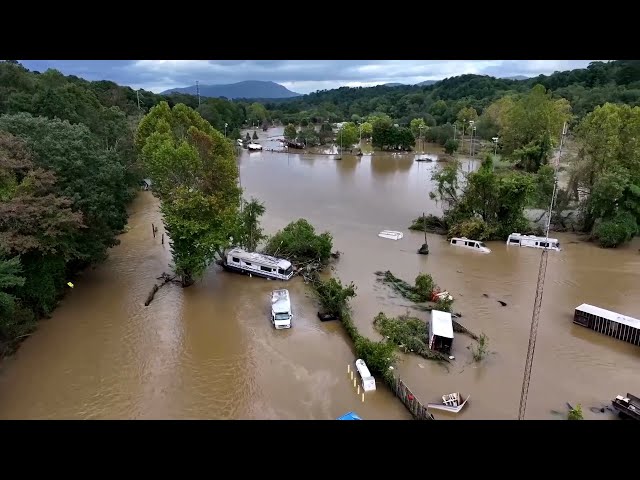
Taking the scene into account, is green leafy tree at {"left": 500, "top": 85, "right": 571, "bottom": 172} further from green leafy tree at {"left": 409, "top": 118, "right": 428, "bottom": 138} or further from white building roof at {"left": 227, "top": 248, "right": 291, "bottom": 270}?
white building roof at {"left": 227, "top": 248, "right": 291, "bottom": 270}

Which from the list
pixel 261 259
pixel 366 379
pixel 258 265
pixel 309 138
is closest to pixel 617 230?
pixel 366 379

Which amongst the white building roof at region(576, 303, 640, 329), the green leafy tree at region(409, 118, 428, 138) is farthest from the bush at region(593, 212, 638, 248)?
the green leafy tree at region(409, 118, 428, 138)

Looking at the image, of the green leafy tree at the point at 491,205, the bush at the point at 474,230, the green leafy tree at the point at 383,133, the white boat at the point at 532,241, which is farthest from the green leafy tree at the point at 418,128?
the white boat at the point at 532,241

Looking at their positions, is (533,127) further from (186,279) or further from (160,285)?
(160,285)

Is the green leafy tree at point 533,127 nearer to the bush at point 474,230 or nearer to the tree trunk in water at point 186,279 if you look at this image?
the bush at point 474,230
